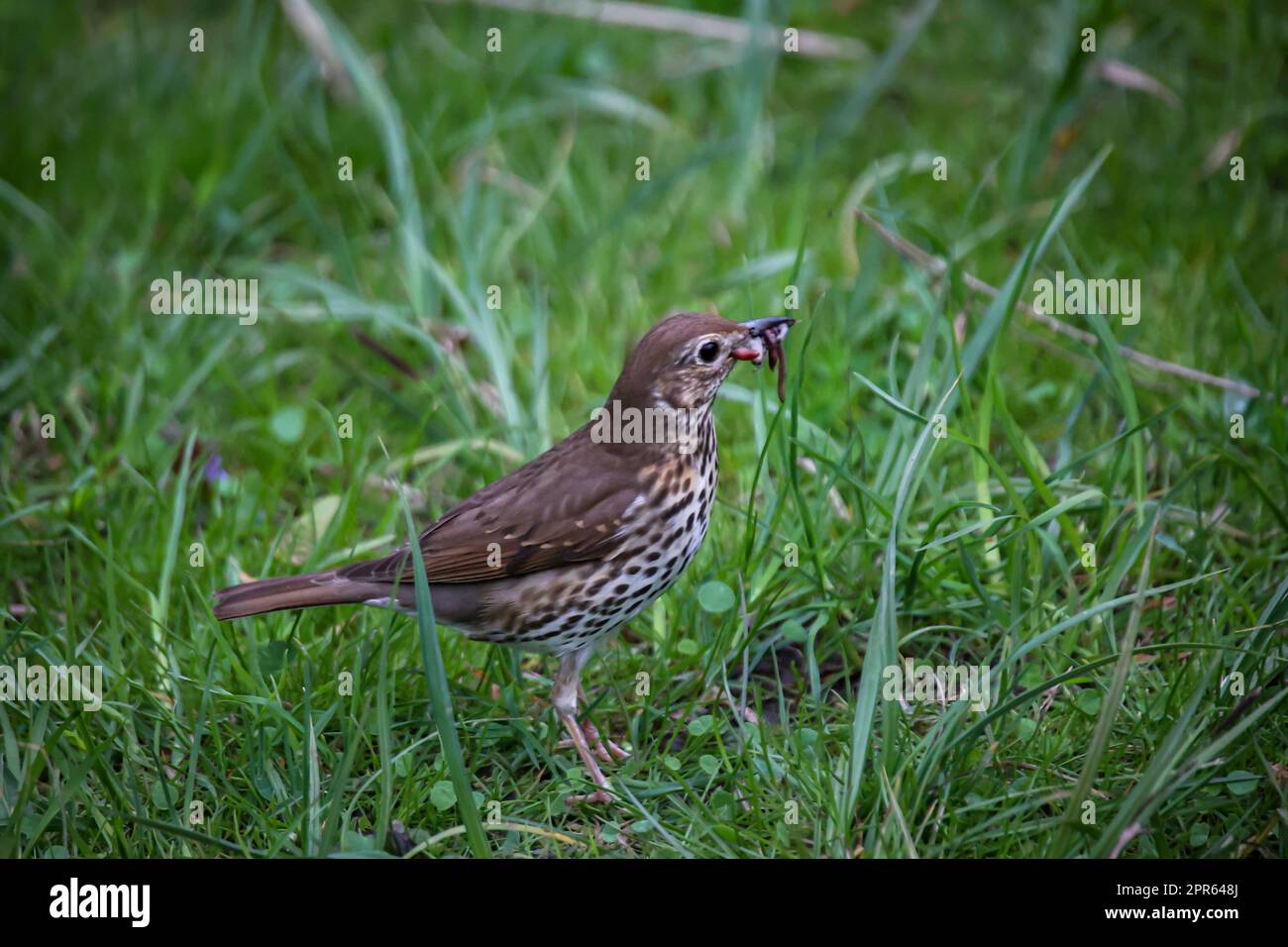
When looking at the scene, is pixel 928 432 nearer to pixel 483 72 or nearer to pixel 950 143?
pixel 950 143

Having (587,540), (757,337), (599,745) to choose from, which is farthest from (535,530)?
(757,337)

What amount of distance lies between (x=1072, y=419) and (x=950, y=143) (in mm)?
2480

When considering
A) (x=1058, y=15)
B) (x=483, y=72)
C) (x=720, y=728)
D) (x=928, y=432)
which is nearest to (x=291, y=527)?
(x=720, y=728)

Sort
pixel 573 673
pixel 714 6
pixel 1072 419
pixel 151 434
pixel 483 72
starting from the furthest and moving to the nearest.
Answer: pixel 714 6
pixel 483 72
pixel 151 434
pixel 1072 419
pixel 573 673

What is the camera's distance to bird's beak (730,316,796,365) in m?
3.98

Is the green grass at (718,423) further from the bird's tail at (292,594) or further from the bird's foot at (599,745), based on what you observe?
the bird's tail at (292,594)

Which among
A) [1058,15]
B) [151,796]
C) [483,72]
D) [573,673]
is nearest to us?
[151,796]

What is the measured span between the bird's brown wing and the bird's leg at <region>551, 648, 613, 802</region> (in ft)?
0.95

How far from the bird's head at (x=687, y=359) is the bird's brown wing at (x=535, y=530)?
8.5 inches

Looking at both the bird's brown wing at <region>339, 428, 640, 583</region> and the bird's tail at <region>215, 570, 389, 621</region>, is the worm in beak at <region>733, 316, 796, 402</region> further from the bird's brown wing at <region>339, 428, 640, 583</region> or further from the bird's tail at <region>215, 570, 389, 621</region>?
the bird's tail at <region>215, 570, 389, 621</region>

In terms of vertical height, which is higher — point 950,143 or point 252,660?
point 950,143

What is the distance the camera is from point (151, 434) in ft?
16.9

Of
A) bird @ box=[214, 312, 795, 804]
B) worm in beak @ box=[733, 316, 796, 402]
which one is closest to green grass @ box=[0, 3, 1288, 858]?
bird @ box=[214, 312, 795, 804]

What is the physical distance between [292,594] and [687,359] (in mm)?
1272
